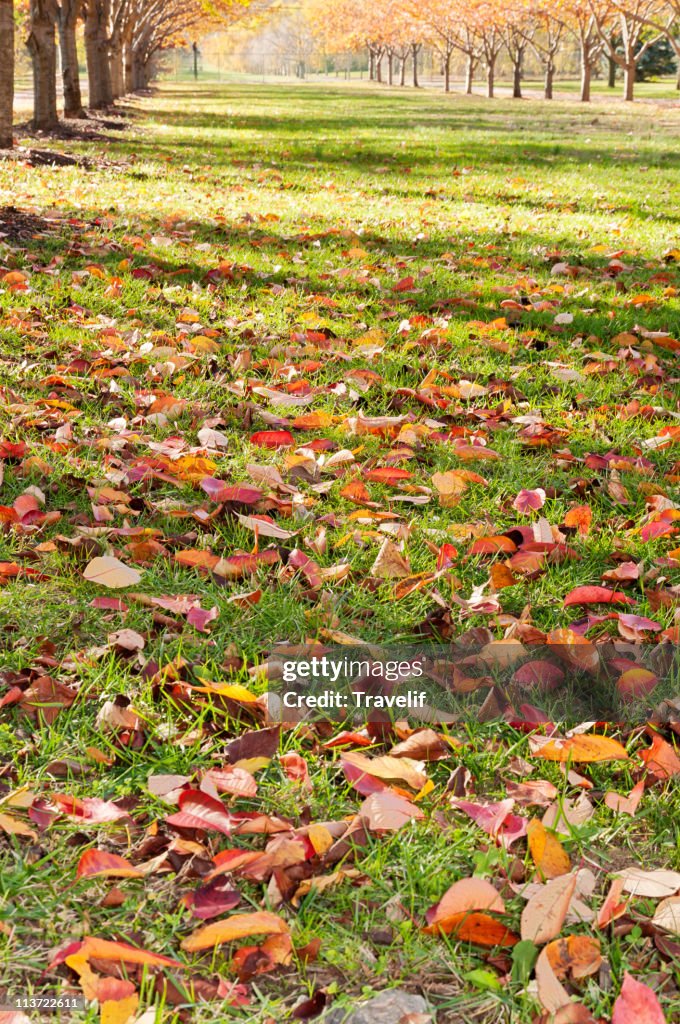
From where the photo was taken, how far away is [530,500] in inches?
114

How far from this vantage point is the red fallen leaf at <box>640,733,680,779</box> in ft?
5.90

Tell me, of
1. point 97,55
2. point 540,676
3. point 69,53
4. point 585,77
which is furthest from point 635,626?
point 585,77

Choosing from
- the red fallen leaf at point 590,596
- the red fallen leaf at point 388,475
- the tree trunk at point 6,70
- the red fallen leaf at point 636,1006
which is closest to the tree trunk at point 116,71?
the tree trunk at point 6,70

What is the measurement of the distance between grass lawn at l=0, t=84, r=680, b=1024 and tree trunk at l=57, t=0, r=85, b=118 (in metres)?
12.5

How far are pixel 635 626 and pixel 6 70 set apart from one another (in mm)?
11548

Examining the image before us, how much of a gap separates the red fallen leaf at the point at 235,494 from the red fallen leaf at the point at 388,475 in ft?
1.34

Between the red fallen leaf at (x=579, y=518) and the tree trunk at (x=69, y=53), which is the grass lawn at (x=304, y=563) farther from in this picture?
the tree trunk at (x=69, y=53)

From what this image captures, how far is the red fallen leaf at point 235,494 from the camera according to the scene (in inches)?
110

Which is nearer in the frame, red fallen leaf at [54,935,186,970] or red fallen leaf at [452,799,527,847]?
red fallen leaf at [54,935,186,970]

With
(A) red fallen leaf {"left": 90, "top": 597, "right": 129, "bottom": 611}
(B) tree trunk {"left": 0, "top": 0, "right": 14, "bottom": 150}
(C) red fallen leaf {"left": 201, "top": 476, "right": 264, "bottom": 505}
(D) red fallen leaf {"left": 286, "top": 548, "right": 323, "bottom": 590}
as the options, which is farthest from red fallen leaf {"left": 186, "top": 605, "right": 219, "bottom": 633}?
(B) tree trunk {"left": 0, "top": 0, "right": 14, "bottom": 150}

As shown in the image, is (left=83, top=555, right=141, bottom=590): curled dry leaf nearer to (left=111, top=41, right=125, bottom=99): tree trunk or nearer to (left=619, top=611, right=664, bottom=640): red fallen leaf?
(left=619, top=611, right=664, bottom=640): red fallen leaf

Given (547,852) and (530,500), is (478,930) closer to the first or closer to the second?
(547,852)

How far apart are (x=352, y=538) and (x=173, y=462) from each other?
0.79m

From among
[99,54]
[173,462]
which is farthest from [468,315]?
[99,54]
